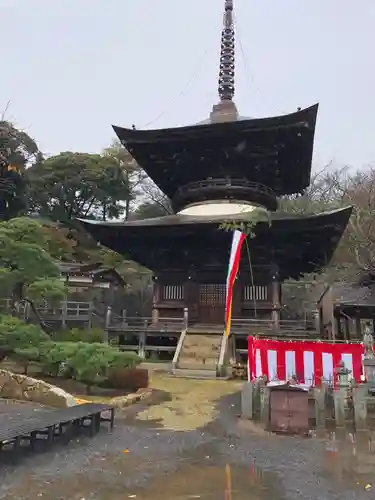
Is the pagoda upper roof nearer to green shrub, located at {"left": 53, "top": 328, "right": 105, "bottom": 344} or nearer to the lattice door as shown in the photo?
the lattice door

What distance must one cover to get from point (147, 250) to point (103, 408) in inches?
544

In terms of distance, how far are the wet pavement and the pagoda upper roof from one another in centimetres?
1460

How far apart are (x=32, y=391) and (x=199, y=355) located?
24.3ft

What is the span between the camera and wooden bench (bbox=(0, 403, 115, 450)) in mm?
6855

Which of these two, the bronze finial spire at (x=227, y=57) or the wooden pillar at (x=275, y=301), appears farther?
the bronze finial spire at (x=227, y=57)

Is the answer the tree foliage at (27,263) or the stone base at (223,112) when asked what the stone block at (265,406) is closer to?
the tree foliage at (27,263)

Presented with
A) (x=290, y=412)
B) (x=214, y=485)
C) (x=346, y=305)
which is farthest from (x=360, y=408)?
(x=346, y=305)

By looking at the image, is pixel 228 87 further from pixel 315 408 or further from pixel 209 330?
pixel 315 408

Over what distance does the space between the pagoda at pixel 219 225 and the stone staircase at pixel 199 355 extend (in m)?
2.54

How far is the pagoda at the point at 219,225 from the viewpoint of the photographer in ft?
67.6

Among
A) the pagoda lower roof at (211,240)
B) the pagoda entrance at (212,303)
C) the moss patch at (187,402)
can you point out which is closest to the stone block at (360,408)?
the moss patch at (187,402)

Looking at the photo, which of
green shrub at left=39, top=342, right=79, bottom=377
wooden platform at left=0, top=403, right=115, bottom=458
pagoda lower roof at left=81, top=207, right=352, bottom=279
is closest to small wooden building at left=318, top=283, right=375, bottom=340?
pagoda lower roof at left=81, top=207, right=352, bottom=279

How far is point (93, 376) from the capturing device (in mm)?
13094

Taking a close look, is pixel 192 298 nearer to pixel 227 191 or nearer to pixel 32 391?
pixel 227 191
